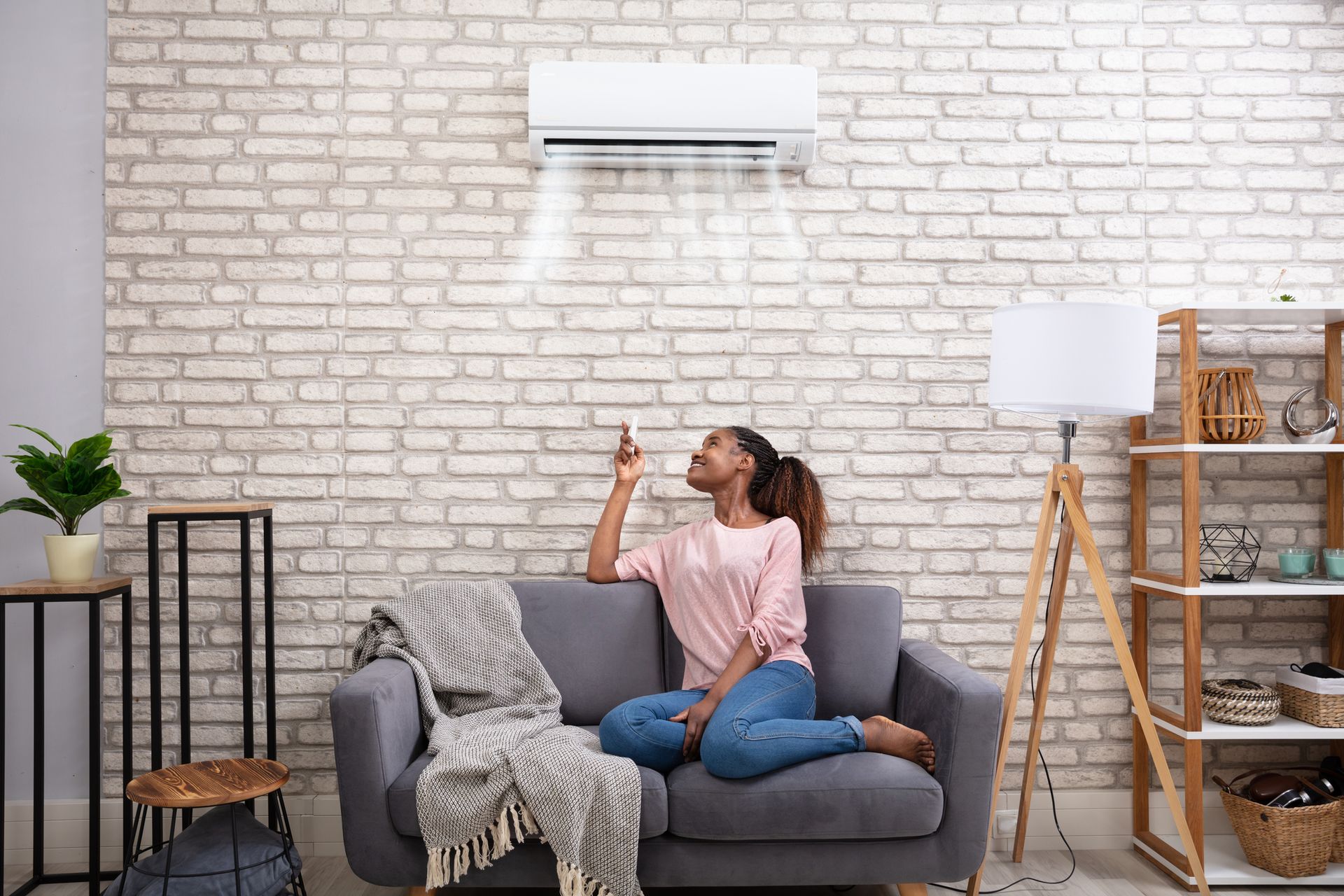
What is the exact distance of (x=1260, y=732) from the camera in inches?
92.7

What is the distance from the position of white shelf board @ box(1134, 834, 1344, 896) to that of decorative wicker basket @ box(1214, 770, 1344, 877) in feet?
0.06

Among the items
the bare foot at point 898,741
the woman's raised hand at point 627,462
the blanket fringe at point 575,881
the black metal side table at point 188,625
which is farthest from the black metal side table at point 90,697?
the bare foot at point 898,741

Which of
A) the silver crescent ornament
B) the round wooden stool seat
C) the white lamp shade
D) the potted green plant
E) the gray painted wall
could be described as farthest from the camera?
the gray painted wall

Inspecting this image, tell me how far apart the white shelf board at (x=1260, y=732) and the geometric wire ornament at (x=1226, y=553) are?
41 cm

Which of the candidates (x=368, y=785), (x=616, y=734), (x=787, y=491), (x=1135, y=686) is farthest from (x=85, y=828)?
(x=1135, y=686)

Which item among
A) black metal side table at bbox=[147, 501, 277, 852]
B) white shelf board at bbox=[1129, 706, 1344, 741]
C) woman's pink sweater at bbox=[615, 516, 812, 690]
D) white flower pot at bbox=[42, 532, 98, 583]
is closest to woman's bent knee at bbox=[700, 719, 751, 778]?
woman's pink sweater at bbox=[615, 516, 812, 690]

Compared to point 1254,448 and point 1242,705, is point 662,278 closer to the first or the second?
point 1254,448

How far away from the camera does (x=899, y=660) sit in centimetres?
238

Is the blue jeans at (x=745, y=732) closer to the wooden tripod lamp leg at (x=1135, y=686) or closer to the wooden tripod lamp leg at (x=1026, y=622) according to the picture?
the wooden tripod lamp leg at (x=1026, y=622)

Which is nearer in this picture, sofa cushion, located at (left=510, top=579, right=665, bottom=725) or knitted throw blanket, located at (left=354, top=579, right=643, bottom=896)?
knitted throw blanket, located at (left=354, top=579, right=643, bottom=896)

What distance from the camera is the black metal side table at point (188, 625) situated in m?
2.24

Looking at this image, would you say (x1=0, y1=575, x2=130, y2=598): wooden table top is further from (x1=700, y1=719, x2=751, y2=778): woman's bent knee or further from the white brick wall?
(x1=700, y1=719, x2=751, y2=778): woman's bent knee

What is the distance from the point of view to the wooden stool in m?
1.83

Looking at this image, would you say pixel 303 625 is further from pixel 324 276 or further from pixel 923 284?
pixel 923 284
